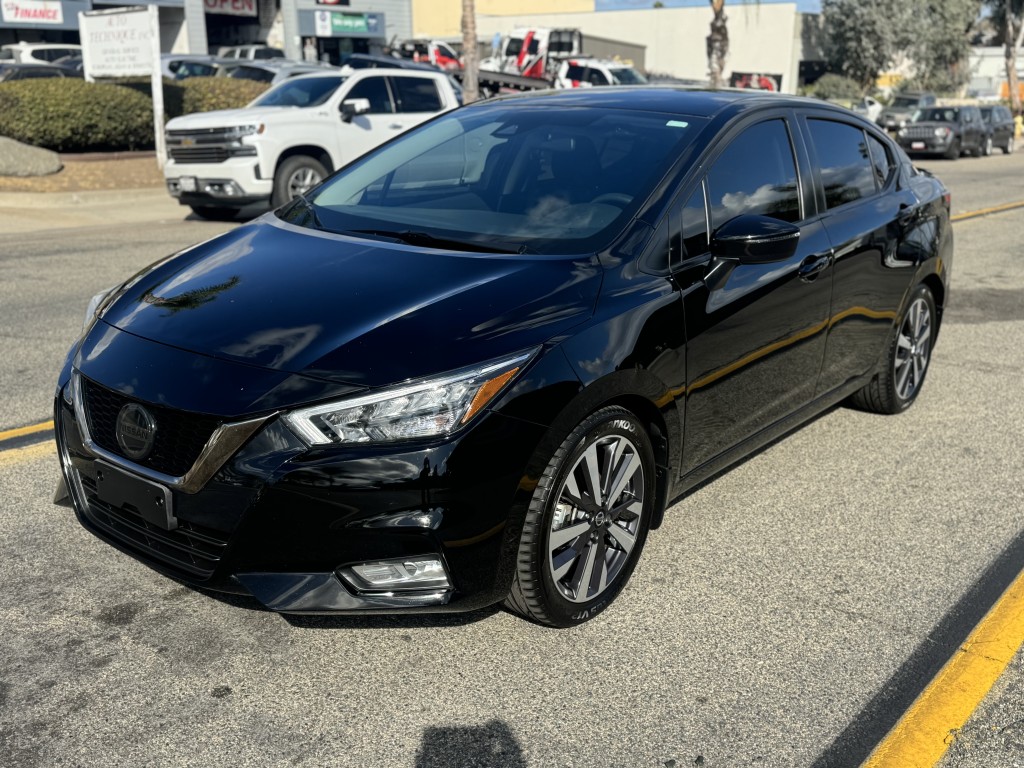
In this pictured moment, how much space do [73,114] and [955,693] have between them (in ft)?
53.6

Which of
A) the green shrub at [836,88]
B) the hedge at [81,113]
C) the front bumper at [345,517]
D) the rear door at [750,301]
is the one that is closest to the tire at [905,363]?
the rear door at [750,301]

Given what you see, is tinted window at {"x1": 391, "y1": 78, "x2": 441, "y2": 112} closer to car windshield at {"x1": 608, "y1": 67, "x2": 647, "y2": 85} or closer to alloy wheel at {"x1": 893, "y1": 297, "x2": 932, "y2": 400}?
alloy wheel at {"x1": 893, "y1": 297, "x2": 932, "y2": 400}

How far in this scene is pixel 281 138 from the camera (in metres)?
12.9

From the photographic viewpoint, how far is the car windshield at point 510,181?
3.93 meters

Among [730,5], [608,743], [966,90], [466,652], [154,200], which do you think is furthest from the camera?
[966,90]

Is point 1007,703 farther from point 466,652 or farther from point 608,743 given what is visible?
point 466,652

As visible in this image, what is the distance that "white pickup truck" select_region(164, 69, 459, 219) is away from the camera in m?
12.8

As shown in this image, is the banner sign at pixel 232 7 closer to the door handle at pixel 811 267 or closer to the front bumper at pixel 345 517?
the door handle at pixel 811 267

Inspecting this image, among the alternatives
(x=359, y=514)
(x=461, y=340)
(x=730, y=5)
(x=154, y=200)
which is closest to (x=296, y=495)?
(x=359, y=514)

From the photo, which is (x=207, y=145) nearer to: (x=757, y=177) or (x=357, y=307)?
(x=757, y=177)

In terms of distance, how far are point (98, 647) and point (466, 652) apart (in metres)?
1.16

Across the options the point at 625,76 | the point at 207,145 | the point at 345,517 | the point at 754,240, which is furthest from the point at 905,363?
the point at 625,76

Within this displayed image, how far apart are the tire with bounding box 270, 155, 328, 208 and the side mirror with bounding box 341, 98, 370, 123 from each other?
0.69m

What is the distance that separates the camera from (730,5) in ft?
181
